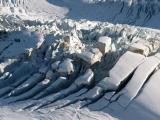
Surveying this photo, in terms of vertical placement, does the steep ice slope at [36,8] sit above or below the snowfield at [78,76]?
below

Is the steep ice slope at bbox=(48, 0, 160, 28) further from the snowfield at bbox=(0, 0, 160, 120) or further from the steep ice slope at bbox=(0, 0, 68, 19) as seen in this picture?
the snowfield at bbox=(0, 0, 160, 120)

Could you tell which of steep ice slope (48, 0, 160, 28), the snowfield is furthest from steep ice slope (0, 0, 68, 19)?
the snowfield

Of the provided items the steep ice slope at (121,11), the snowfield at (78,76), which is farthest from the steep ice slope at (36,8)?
the snowfield at (78,76)

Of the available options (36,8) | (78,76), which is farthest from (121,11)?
(78,76)

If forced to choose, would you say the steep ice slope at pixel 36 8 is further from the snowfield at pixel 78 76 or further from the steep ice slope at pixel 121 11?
the snowfield at pixel 78 76

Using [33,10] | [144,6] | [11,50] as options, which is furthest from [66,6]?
[11,50]

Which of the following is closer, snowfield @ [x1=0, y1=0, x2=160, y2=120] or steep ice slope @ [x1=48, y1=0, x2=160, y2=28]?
snowfield @ [x1=0, y1=0, x2=160, y2=120]

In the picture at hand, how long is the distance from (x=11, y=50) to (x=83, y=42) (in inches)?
75.9

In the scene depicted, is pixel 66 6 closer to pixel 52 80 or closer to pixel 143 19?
pixel 143 19

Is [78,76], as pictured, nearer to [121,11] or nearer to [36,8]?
[36,8]

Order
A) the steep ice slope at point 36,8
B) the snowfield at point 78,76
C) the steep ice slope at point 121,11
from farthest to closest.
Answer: the steep ice slope at point 121,11
the steep ice slope at point 36,8
the snowfield at point 78,76

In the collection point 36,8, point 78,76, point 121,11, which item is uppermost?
point 78,76

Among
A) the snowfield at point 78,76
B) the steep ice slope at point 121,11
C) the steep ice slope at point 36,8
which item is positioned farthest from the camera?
the steep ice slope at point 121,11

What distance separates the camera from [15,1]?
5072 cm
